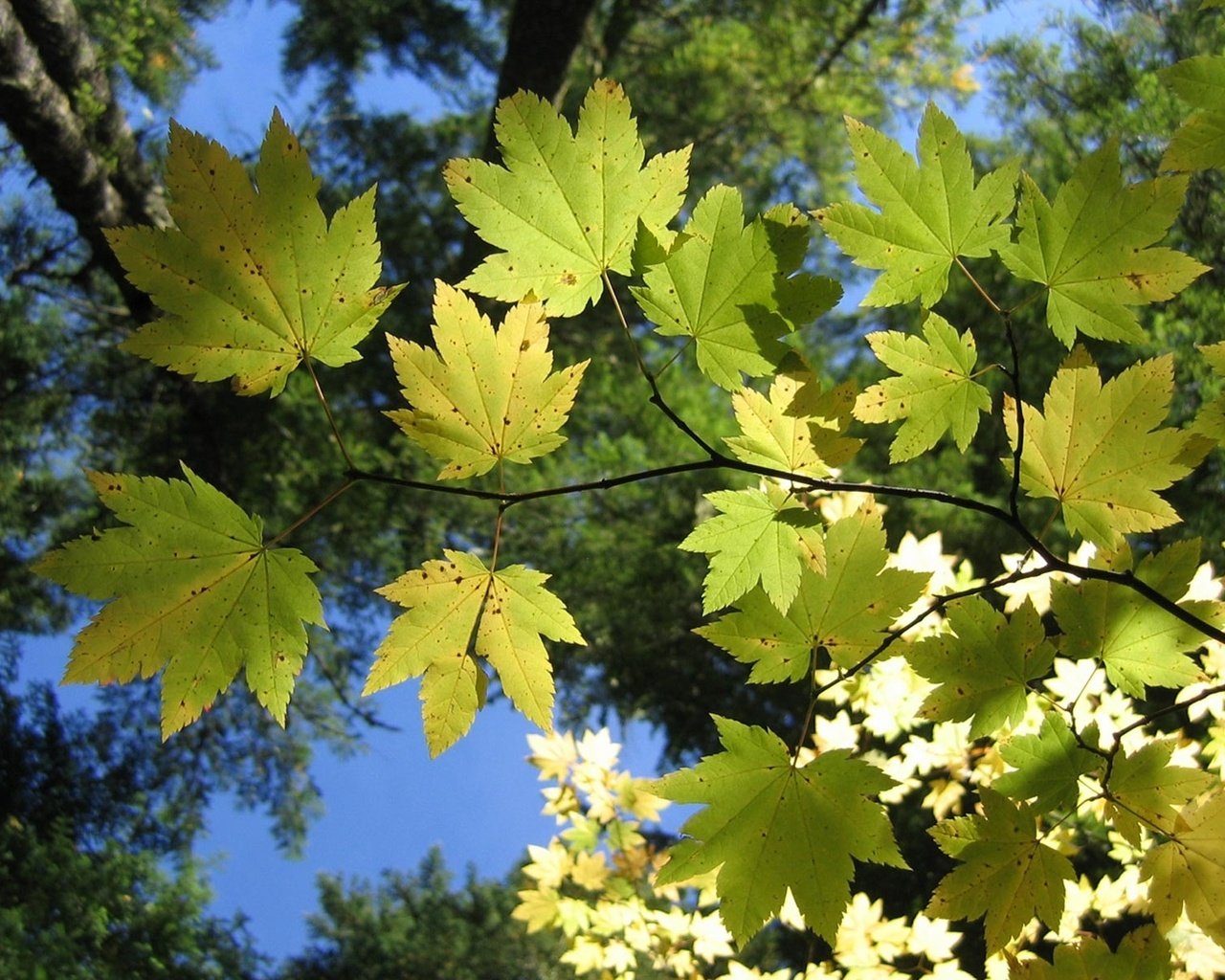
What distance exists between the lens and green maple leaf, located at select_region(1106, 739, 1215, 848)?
0.77 metres

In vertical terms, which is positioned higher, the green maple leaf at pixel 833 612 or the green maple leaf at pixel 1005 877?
the green maple leaf at pixel 833 612

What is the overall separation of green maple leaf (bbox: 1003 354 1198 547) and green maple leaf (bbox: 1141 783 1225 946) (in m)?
0.24

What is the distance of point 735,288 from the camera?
2.29 feet

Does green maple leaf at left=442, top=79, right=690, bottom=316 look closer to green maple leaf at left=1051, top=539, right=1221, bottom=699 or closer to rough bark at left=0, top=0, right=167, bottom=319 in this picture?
green maple leaf at left=1051, top=539, right=1221, bottom=699

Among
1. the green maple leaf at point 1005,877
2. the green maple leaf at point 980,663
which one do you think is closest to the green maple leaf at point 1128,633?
the green maple leaf at point 980,663

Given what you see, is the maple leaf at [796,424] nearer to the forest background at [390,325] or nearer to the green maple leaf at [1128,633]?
the green maple leaf at [1128,633]

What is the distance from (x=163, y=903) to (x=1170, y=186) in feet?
13.7

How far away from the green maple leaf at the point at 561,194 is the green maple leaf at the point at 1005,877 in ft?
1.72

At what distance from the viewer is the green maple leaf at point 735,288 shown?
0.68 m

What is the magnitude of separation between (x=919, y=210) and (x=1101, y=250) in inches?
5.3

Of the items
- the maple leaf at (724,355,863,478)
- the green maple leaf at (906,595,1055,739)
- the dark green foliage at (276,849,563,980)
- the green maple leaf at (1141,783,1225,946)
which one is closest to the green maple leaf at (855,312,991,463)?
the maple leaf at (724,355,863,478)

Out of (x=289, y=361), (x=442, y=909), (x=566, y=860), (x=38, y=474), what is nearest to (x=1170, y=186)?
(x=289, y=361)

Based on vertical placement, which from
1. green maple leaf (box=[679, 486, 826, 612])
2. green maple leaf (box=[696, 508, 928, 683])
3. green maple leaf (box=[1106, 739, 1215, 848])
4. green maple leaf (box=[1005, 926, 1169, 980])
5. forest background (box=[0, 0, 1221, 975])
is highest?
forest background (box=[0, 0, 1221, 975])

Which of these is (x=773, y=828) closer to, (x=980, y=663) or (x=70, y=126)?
(x=980, y=663)
